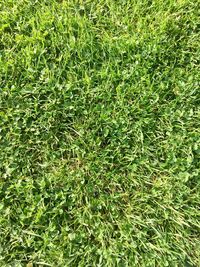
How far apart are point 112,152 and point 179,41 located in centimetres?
99

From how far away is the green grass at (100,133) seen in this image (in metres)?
2.12

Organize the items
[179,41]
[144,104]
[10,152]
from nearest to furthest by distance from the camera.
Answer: [10,152] → [144,104] → [179,41]

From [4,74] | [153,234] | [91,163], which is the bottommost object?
[153,234]

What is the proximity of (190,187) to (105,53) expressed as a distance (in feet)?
3.58

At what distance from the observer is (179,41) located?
261 cm

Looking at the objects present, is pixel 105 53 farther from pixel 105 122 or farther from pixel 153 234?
pixel 153 234

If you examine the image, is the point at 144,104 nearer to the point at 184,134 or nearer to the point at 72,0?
the point at 184,134

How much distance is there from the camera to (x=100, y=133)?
236 centimetres

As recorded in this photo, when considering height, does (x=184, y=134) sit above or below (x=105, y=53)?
below

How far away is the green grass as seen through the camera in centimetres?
212

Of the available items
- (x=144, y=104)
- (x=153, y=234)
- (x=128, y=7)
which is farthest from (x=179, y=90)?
(x=153, y=234)

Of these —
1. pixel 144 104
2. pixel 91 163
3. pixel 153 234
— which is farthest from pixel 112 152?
pixel 153 234

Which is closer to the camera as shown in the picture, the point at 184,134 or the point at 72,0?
the point at 184,134

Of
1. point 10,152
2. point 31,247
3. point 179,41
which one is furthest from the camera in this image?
point 179,41
